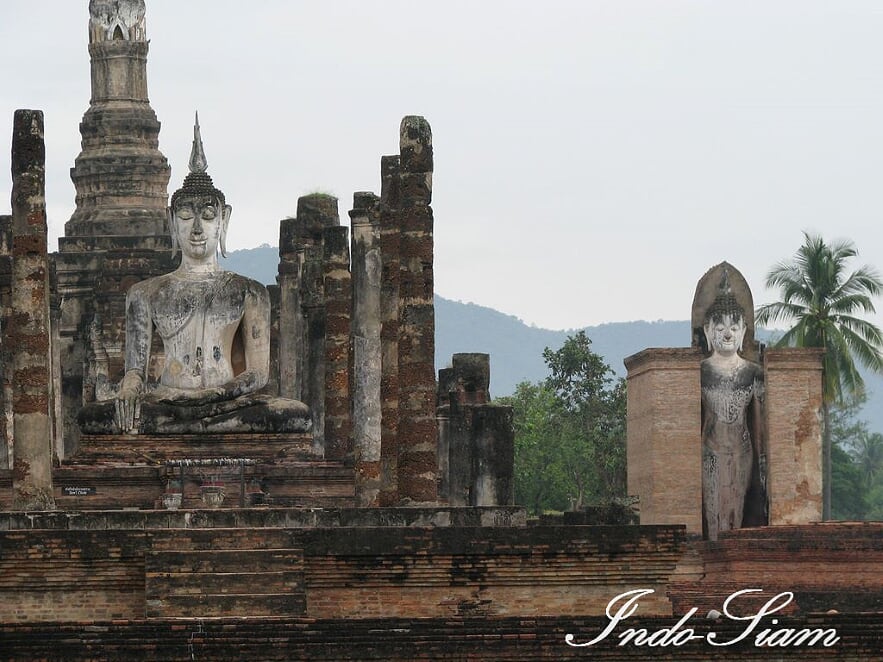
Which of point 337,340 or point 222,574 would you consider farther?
point 337,340

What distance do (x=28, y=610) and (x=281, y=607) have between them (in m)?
2.06

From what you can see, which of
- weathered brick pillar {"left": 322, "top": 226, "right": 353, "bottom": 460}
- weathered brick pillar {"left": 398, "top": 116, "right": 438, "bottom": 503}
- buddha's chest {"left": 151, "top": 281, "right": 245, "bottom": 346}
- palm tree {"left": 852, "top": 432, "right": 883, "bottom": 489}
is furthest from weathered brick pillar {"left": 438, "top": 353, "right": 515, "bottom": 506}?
palm tree {"left": 852, "top": 432, "right": 883, "bottom": 489}

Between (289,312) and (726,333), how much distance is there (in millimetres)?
6897

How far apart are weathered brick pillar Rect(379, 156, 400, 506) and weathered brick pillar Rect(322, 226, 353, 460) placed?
17.5 feet

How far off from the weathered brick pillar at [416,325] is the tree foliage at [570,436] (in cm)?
3466

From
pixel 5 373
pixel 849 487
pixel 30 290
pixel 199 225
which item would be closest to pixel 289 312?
pixel 5 373

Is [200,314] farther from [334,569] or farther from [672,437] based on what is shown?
[334,569]

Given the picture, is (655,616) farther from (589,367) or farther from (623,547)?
(589,367)

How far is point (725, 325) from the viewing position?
3412cm

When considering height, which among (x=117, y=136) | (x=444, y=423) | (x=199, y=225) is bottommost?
(x=444, y=423)

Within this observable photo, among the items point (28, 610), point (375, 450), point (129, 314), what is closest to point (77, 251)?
point (129, 314)

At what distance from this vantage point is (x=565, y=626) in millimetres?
18578

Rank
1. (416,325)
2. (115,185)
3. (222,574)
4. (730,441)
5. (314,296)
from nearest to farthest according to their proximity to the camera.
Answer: (222,574) → (416,325) → (730,441) → (314,296) → (115,185)

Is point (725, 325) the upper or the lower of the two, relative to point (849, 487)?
upper
